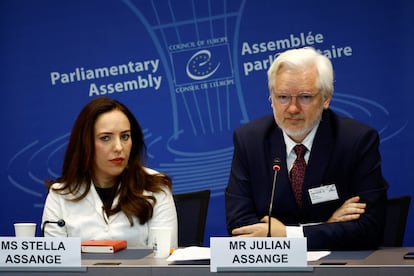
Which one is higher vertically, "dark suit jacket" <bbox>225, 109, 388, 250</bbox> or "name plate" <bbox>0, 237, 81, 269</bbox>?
"dark suit jacket" <bbox>225, 109, 388, 250</bbox>

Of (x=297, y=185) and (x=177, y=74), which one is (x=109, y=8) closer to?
(x=177, y=74)

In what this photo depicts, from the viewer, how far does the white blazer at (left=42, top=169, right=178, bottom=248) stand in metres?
3.94

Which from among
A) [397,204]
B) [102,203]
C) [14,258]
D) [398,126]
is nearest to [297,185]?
Answer: [397,204]

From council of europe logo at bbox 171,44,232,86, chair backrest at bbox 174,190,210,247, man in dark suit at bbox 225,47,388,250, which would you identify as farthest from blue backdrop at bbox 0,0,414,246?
man in dark suit at bbox 225,47,388,250

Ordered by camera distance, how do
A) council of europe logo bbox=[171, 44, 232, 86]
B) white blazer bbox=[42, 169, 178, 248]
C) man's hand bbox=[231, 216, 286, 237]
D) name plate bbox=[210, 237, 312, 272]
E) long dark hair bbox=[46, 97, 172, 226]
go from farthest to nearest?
council of europe logo bbox=[171, 44, 232, 86]
long dark hair bbox=[46, 97, 172, 226]
white blazer bbox=[42, 169, 178, 248]
man's hand bbox=[231, 216, 286, 237]
name plate bbox=[210, 237, 312, 272]

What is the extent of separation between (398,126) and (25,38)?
2.61 meters

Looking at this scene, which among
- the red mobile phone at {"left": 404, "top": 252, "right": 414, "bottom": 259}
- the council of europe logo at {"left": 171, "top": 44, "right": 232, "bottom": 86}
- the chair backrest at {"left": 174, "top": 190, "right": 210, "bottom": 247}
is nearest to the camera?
the red mobile phone at {"left": 404, "top": 252, "right": 414, "bottom": 259}

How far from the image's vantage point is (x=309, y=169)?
3646 millimetres

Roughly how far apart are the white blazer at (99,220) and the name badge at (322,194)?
70 cm

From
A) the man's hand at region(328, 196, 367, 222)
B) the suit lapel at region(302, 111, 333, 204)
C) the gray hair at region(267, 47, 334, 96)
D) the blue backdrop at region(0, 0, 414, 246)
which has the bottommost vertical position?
the man's hand at region(328, 196, 367, 222)

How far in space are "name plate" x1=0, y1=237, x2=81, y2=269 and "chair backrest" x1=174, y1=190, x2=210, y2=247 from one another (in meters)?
1.26

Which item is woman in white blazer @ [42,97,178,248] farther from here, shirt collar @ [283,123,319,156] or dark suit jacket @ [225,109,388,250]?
shirt collar @ [283,123,319,156]

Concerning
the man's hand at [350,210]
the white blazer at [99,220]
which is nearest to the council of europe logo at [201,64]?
the white blazer at [99,220]

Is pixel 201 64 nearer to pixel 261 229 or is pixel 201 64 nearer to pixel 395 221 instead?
pixel 395 221
